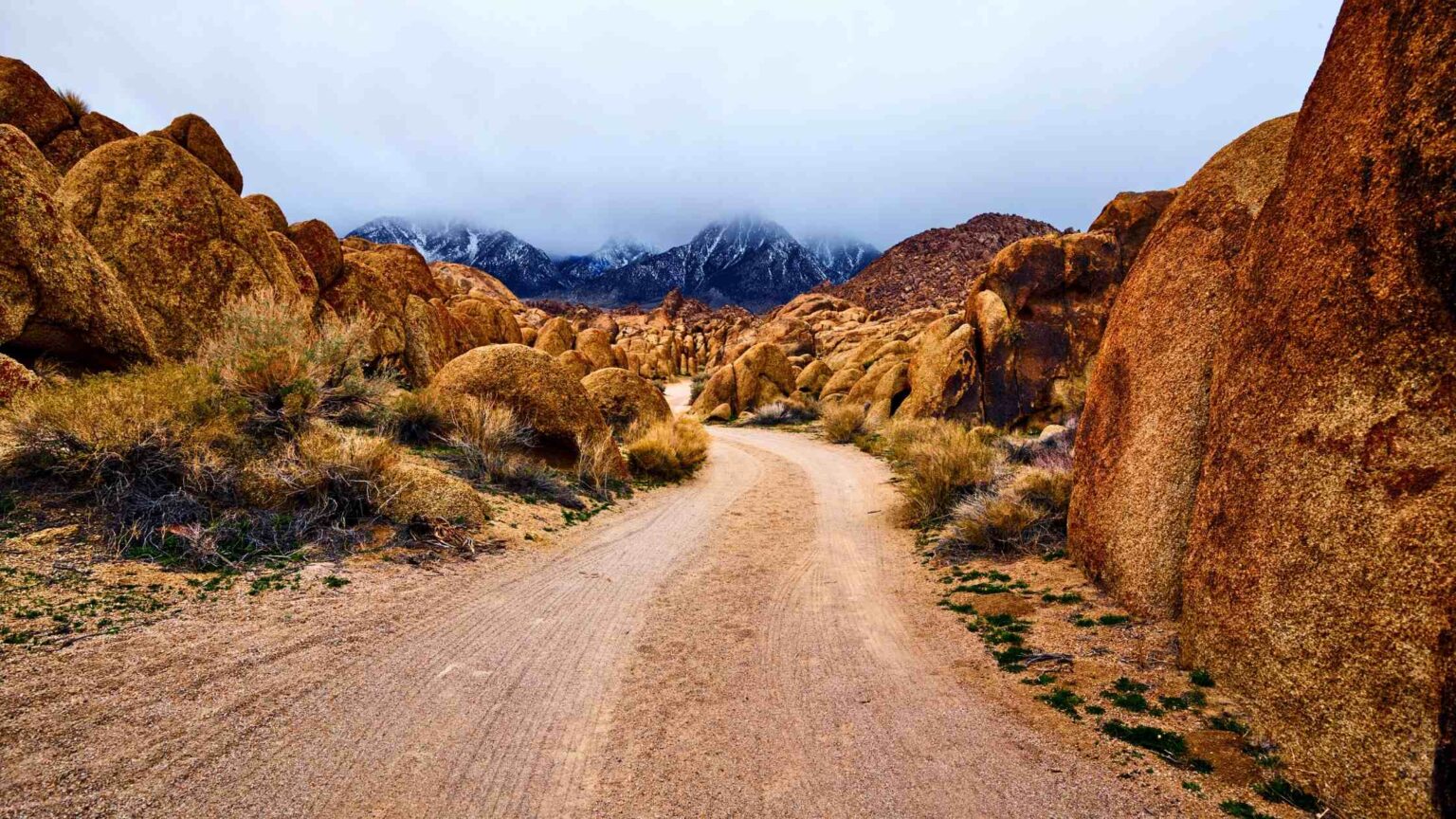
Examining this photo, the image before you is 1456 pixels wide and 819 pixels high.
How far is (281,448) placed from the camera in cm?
621

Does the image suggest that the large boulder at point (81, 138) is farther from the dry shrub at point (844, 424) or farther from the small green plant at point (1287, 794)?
the dry shrub at point (844, 424)

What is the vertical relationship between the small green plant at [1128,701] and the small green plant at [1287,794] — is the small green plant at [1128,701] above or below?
below

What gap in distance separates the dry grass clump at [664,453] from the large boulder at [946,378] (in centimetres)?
766

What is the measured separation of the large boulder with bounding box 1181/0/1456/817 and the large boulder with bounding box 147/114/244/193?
16.5 metres

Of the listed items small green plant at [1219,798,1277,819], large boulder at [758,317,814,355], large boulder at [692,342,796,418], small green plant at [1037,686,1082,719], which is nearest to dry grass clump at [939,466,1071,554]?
small green plant at [1037,686,1082,719]

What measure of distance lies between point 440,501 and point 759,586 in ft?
12.4

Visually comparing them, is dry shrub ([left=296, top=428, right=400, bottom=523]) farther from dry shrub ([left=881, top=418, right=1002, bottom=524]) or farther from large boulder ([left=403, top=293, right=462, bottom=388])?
large boulder ([left=403, top=293, right=462, bottom=388])

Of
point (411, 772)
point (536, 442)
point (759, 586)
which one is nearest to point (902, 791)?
point (411, 772)

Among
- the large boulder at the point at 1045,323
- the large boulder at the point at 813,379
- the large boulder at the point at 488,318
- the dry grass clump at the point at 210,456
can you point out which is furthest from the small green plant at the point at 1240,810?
the large boulder at the point at 813,379

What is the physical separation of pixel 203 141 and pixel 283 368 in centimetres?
939

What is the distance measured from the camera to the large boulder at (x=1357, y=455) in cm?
234

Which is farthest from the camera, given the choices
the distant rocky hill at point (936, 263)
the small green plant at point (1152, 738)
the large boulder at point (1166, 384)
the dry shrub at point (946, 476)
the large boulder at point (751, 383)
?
the distant rocky hill at point (936, 263)

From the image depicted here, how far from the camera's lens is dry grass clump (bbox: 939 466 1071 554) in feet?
21.3

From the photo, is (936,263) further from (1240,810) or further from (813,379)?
(1240,810)
